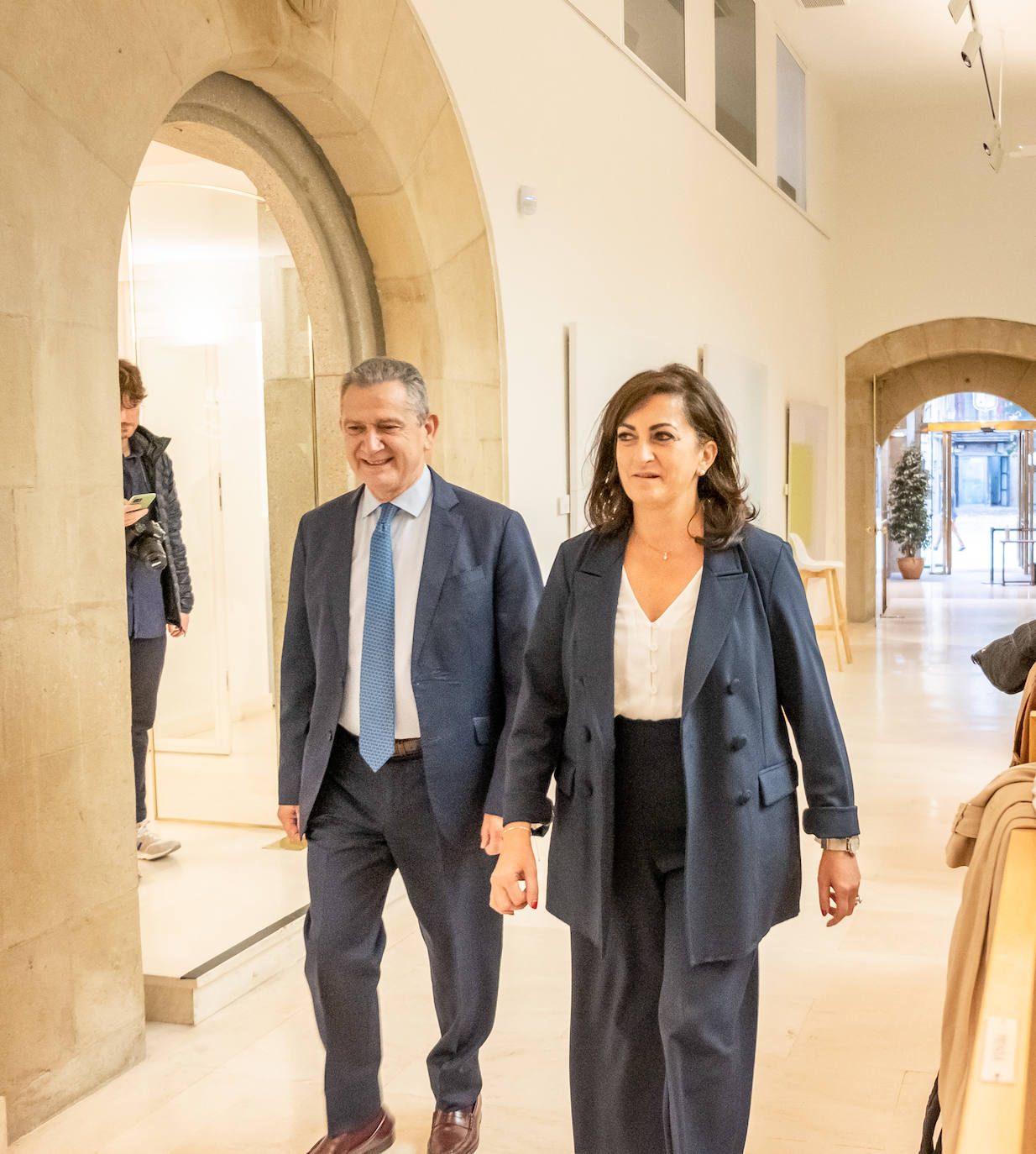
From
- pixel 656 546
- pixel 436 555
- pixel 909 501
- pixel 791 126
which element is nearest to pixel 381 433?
pixel 436 555

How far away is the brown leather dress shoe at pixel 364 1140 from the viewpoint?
9.22ft

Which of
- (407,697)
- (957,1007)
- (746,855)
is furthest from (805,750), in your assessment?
(407,697)

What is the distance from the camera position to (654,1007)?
2314 millimetres

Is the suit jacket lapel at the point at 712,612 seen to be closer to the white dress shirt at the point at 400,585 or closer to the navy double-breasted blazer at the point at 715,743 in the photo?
the navy double-breasted blazer at the point at 715,743

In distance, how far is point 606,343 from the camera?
7012mm

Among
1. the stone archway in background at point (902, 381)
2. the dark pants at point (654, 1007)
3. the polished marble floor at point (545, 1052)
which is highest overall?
the stone archway in background at point (902, 381)

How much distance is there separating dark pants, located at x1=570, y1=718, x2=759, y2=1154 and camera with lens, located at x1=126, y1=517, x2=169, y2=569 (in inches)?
110

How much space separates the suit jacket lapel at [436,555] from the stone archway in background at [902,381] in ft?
38.6

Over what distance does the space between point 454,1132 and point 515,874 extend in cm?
89

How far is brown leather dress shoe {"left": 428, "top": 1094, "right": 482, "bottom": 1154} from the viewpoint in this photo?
9.37 ft

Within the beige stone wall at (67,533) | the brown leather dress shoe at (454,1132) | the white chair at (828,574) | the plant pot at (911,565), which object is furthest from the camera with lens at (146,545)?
the plant pot at (911,565)

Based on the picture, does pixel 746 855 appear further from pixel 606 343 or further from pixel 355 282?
pixel 606 343

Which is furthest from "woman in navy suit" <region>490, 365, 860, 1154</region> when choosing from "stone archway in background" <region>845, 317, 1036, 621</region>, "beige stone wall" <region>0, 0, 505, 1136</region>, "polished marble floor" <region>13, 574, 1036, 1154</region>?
"stone archway in background" <region>845, 317, 1036, 621</region>

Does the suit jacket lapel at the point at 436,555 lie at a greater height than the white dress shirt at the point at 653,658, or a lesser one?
greater
